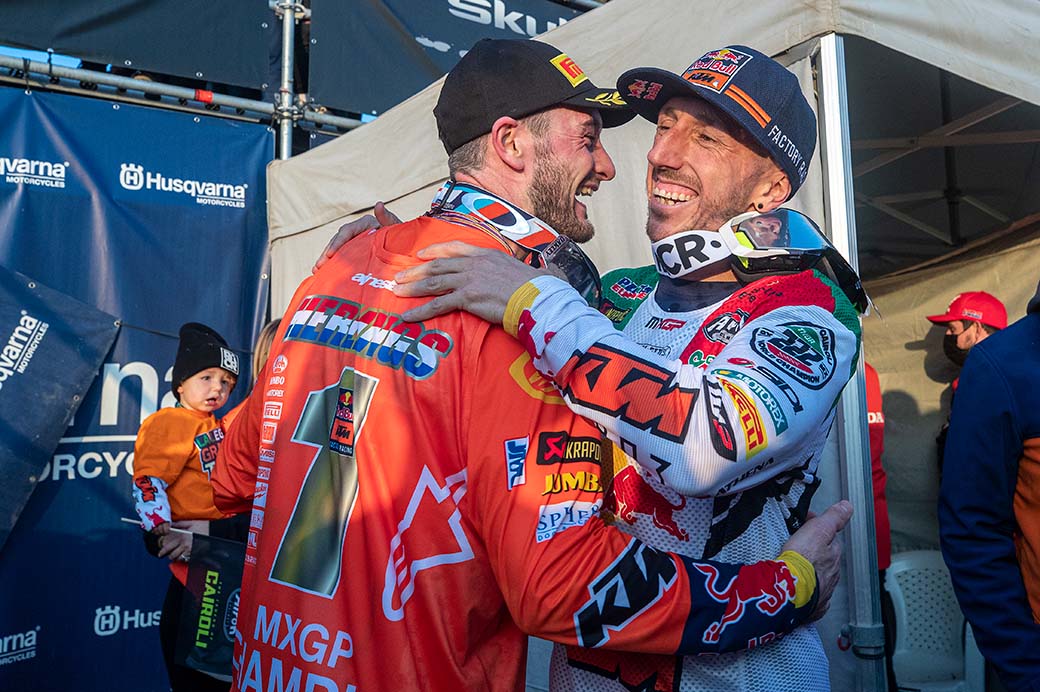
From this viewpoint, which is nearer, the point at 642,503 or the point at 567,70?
the point at 642,503

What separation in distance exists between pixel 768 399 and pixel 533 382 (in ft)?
1.08

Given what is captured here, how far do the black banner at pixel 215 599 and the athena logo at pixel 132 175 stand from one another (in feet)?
9.45

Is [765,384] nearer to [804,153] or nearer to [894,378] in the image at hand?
[804,153]

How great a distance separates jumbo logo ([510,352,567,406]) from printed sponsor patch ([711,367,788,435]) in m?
0.24

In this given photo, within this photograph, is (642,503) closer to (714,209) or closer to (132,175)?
(714,209)

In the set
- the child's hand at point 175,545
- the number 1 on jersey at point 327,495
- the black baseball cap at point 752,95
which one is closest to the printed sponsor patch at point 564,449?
the number 1 on jersey at point 327,495

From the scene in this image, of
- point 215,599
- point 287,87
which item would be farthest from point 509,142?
point 287,87

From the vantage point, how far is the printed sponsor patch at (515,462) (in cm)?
113

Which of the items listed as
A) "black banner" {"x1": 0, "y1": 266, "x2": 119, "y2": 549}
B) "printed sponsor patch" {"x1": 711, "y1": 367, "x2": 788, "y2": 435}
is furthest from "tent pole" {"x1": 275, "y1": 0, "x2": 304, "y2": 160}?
"printed sponsor patch" {"x1": 711, "y1": 367, "x2": 788, "y2": 435}

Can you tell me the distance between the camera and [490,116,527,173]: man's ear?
1509 millimetres

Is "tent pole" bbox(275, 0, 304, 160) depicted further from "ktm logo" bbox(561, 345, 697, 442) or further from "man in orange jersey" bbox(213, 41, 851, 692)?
"ktm logo" bbox(561, 345, 697, 442)

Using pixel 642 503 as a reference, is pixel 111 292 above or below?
above

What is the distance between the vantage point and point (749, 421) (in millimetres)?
1117

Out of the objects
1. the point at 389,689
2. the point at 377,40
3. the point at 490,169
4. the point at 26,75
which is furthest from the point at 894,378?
the point at 26,75
